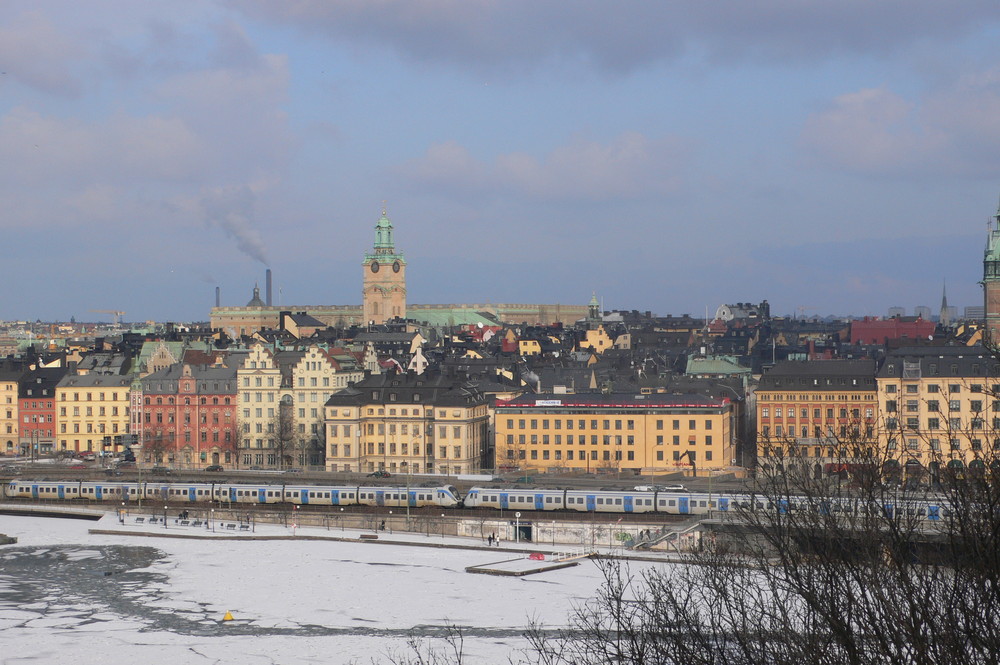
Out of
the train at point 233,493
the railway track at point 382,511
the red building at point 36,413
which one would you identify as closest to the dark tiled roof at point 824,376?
the train at point 233,493

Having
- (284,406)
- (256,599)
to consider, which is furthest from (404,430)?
(256,599)

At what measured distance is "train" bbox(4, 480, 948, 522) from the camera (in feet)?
274

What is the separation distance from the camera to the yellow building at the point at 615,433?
343ft

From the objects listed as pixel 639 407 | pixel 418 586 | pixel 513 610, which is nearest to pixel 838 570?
pixel 513 610

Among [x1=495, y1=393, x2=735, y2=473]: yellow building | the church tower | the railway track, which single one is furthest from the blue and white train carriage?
the church tower

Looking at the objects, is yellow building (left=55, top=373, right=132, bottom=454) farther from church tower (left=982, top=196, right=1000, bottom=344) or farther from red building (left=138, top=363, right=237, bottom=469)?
church tower (left=982, top=196, right=1000, bottom=344)

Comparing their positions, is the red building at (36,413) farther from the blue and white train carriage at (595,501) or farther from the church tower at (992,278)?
the church tower at (992,278)

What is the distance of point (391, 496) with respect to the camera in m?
90.5

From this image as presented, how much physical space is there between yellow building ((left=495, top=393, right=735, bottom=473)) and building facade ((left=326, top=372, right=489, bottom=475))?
2722mm

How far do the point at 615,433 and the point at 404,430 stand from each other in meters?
15.0

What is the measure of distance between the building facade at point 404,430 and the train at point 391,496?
14768 millimetres

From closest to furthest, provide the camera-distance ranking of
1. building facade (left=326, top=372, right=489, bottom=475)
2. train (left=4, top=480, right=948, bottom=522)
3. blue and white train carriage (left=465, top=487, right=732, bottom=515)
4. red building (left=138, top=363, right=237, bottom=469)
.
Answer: blue and white train carriage (left=465, top=487, right=732, bottom=515)
train (left=4, top=480, right=948, bottom=522)
building facade (left=326, top=372, right=489, bottom=475)
red building (left=138, top=363, right=237, bottom=469)

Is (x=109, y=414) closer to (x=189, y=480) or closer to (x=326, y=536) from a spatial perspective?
(x=189, y=480)

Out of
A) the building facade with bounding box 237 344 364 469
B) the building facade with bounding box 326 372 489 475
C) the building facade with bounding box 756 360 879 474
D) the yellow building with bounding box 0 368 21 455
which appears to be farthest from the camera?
the yellow building with bounding box 0 368 21 455
